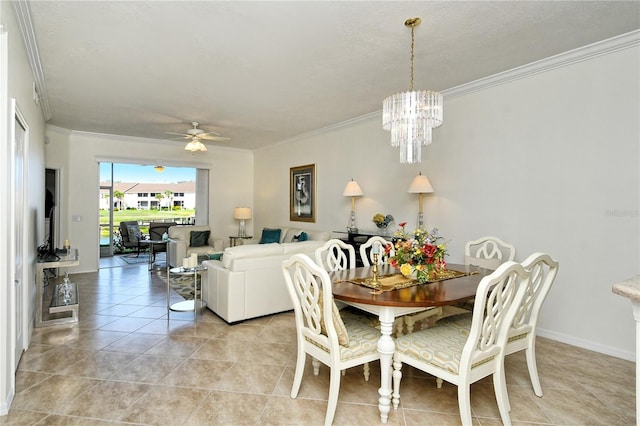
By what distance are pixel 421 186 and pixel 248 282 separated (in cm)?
239

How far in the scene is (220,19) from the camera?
2.62 m

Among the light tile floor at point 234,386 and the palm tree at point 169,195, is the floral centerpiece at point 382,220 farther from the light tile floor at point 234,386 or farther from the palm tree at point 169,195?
the palm tree at point 169,195

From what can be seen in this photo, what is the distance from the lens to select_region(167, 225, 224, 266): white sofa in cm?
678

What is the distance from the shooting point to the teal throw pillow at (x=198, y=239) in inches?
279

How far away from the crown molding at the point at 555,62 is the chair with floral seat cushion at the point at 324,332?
9.96 ft

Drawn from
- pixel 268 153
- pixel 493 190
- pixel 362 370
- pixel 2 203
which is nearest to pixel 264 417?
pixel 362 370

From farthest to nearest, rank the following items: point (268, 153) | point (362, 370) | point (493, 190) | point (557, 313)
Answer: point (268, 153), point (493, 190), point (557, 313), point (362, 370)

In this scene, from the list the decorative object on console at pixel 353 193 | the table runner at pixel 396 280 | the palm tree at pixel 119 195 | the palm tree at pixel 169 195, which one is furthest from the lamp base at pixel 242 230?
the table runner at pixel 396 280

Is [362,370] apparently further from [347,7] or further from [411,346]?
[347,7]

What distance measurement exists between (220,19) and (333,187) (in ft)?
12.6

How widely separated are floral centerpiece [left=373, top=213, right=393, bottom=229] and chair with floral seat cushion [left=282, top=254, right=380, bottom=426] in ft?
8.62

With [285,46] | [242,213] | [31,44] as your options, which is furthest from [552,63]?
[242,213]

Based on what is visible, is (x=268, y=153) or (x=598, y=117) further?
(x=268, y=153)

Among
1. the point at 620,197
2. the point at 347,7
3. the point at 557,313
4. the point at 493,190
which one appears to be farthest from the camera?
the point at 493,190
